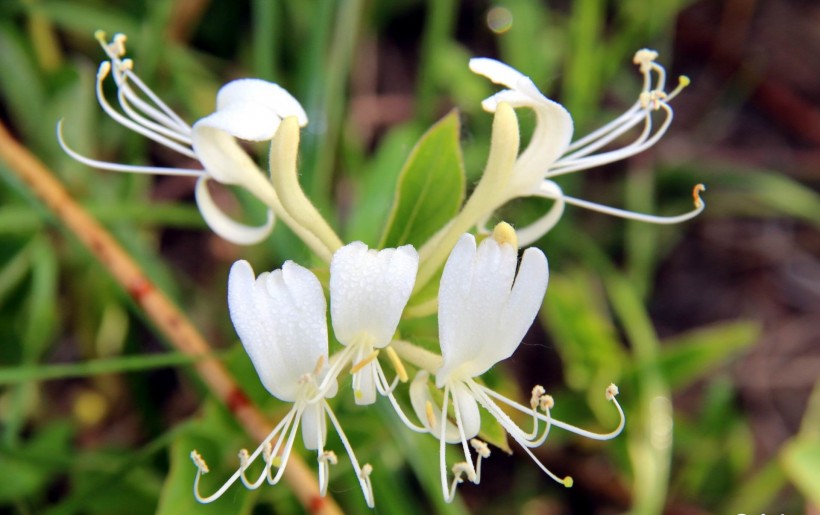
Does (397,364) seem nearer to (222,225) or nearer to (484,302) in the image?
(484,302)

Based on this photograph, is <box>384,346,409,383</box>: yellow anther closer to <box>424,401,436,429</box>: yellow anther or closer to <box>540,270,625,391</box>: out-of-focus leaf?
<box>424,401,436,429</box>: yellow anther

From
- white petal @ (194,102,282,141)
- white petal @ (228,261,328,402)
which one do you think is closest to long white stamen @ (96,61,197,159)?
white petal @ (194,102,282,141)

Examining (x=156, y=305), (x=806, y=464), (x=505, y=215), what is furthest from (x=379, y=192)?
(x=806, y=464)

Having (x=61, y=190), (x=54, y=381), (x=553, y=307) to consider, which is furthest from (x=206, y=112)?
(x=553, y=307)

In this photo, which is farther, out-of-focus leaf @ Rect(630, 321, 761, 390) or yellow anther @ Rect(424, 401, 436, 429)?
out-of-focus leaf @ Rect(630, 321, 761, 390)

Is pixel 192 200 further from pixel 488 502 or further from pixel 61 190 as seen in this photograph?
pixel 488 502

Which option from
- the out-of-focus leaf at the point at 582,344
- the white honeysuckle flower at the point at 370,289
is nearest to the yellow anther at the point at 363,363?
the white honeysuckle flower at the point at 370,289
